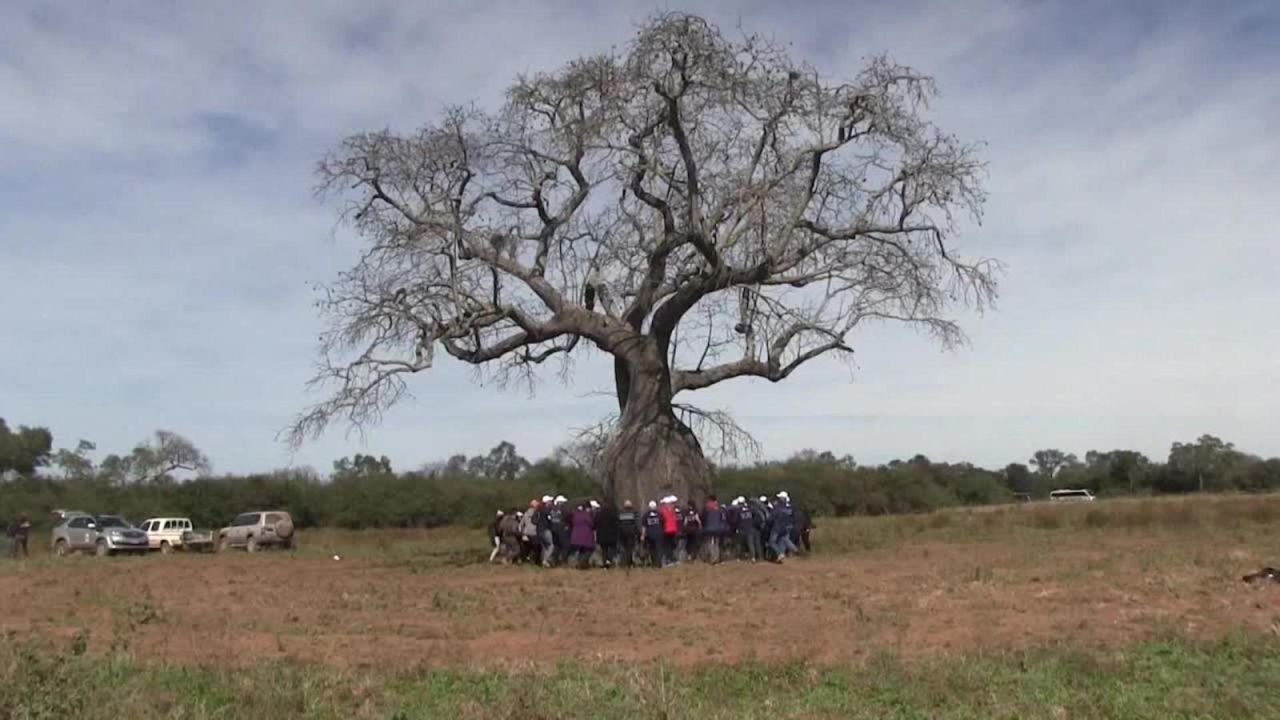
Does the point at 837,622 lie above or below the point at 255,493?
below

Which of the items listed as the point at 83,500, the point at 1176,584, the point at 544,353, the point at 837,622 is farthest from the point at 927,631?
the point at 83,500

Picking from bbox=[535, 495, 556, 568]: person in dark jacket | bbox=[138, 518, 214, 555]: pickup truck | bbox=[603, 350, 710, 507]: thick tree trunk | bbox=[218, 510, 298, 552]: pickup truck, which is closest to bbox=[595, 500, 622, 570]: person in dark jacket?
bbox=[535, 495, 556, 568]: person in dark jacket

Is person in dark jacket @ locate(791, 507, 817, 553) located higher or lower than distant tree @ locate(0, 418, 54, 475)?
lower

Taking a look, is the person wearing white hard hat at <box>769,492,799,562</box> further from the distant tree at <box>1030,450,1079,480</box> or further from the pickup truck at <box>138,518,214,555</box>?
the distant tree at <box>1030,450,1079,480</box>

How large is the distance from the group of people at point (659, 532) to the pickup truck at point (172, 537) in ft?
74.5

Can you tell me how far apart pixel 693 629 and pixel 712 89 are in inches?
514

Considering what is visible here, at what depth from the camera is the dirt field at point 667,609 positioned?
497 inches

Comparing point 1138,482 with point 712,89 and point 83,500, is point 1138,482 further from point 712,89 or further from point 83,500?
point 712,89

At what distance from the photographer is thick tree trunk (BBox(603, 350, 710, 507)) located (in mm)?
26828

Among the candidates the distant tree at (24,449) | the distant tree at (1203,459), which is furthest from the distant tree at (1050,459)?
the distant tree at (24,449)

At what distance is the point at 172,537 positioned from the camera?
4562 centimetres

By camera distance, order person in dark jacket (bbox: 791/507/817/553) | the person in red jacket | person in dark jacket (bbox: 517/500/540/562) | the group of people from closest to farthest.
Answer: the person in red jacket, the group of people, person in dark jacket (bbox: 517/500/540/562), person in dark jacket (bbox: 791/507/817/553)

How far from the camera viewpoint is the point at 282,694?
9.63 meters

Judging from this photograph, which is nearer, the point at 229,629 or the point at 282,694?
the point at 282,694
